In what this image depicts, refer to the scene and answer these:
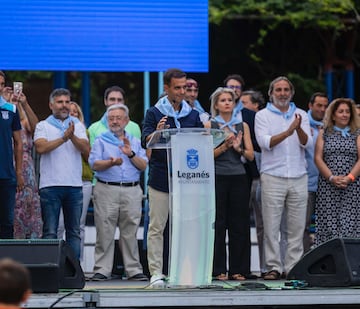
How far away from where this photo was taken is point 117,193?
9695 mm

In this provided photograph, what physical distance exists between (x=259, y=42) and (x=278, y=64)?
3.33 ft

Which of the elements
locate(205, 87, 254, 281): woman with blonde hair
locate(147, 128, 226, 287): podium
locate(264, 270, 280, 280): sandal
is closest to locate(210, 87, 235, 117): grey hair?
locate(205, 87, 254, 281): woman with blonde hair

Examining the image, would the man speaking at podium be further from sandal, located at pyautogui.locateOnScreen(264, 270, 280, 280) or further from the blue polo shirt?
sandal, located at pyautogui.locateOnScreen(264, 270, 280, 280)

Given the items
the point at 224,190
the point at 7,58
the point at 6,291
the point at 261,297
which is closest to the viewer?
the point at 6,291

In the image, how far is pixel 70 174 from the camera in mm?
9438

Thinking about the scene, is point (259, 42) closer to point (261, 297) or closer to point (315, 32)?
point (315, 32)

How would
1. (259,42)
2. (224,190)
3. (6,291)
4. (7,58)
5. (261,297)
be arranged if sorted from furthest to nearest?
(259,42) → (7,58) → (224,190) → (261,297) → (6,291)

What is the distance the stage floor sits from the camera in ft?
23.0

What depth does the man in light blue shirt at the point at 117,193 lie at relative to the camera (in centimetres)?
962

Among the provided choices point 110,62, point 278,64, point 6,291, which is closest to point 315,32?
point 278,64

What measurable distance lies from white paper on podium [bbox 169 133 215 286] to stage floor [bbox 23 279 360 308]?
0.59ft

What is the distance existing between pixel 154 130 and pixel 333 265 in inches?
75.9

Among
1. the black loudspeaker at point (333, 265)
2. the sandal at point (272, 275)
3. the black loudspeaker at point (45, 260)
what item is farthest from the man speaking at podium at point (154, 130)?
the sandal at point (272, 275)

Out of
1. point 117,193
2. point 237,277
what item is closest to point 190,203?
point 237,277
